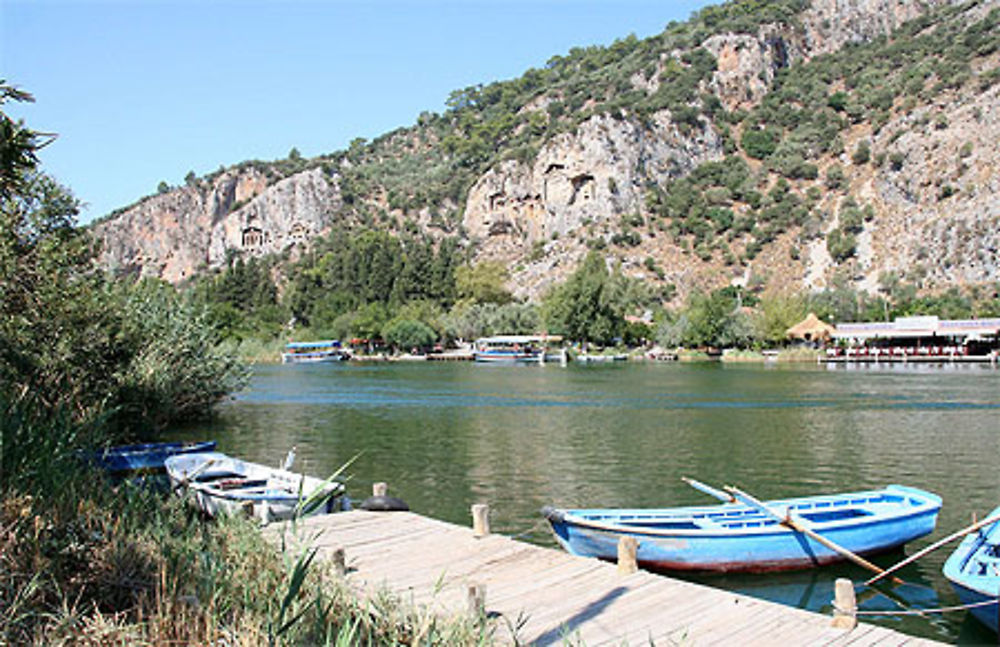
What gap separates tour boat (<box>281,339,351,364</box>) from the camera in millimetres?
106562

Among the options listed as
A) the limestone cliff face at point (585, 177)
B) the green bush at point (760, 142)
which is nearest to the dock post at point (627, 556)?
the limestone cliff face at point (585, 177)

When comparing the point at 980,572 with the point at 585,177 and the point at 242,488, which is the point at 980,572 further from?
the point at 585,177

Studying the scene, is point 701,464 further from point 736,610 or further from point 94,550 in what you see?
point 94,550

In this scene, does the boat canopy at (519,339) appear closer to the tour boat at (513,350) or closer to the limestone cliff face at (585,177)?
the tour boat at (513,350)

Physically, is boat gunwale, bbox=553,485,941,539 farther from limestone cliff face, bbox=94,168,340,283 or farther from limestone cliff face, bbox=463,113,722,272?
limestone cliff face, bbox=94,168,340,283

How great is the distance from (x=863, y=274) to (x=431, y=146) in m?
119

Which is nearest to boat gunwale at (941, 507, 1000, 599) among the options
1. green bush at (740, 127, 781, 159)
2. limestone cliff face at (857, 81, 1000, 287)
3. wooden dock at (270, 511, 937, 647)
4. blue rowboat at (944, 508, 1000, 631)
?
blue rowboat at (944, 508, 1000, 631)

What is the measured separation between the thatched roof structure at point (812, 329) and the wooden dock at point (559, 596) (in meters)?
82.8

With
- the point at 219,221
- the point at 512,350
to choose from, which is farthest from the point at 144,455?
the point at 219,221

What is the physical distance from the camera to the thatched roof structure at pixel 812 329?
86.9 meters

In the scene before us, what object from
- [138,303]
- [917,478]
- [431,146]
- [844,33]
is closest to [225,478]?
[138,303]

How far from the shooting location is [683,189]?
124 meters

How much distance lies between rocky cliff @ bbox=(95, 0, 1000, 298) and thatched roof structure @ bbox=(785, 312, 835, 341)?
14807mm

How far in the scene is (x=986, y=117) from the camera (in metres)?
98.2
